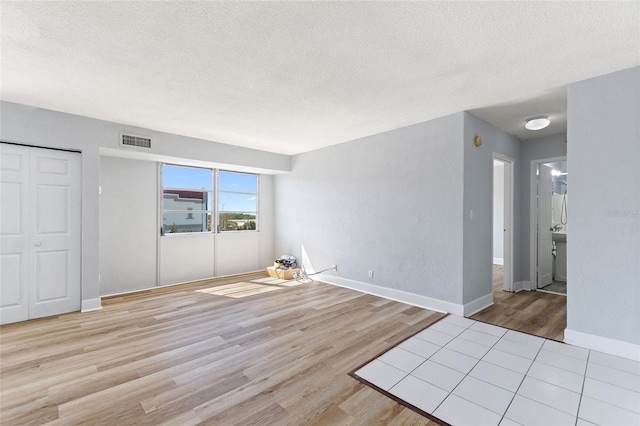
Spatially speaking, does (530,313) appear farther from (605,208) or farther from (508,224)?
Answer: (605,208)

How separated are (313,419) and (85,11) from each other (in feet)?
9.97

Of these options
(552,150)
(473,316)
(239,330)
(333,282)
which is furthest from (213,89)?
(552,150)

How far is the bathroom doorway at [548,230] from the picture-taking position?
192 inches

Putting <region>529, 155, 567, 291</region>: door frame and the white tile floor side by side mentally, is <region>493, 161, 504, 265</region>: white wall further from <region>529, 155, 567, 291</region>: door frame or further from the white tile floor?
the white tile floor

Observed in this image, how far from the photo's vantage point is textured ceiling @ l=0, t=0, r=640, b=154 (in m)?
1.85

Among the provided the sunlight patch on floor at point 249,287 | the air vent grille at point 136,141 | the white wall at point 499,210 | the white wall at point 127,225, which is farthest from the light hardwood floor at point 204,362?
the white wall at point 499,210

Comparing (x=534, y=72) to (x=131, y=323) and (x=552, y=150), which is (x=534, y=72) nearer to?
(x=552, y=150)

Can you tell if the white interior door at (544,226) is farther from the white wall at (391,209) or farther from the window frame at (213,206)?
the window frame at (213,206)

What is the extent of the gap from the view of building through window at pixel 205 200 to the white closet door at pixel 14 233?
1.89 m

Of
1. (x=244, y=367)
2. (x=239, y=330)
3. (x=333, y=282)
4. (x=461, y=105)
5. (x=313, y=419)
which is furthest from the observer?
(x=333, y=282)

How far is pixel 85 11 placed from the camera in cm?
183

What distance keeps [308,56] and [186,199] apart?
13.8 feet

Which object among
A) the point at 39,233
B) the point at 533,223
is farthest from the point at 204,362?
the point at 533,223

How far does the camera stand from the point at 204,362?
2.53 m
